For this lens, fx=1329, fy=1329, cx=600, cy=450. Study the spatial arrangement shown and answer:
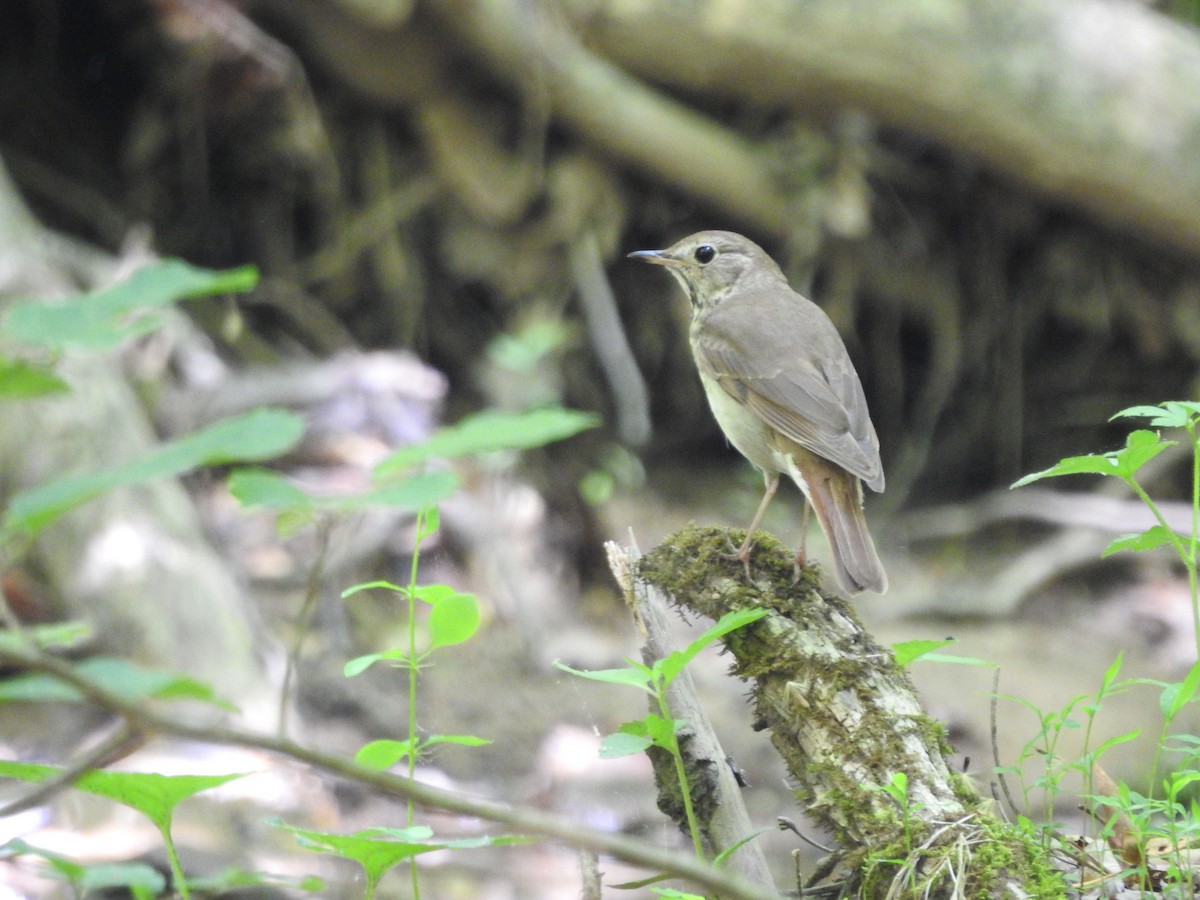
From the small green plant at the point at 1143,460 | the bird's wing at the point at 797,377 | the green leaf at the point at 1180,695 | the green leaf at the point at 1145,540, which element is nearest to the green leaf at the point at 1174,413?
the small green plant at the point at 1143,460

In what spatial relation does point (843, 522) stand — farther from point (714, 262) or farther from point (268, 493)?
point (268, 493)

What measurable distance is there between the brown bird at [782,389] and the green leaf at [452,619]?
0.89 m

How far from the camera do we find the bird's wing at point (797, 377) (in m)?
3.33

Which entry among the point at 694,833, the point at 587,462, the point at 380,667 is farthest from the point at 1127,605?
the point at 694,833

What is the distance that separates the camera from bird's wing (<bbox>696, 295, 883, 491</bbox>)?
3326 millimetres

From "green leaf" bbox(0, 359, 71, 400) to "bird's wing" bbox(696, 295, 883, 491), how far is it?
90.5 inches

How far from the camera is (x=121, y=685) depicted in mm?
1080

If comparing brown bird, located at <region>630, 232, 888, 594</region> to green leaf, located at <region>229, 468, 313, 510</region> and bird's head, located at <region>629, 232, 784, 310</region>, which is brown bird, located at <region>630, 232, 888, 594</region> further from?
green leaf, located at <region>229, 468, 313, 510</region>

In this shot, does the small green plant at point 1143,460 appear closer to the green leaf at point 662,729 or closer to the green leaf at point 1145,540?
the green leaf at point 1145,540

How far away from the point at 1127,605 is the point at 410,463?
6.50m

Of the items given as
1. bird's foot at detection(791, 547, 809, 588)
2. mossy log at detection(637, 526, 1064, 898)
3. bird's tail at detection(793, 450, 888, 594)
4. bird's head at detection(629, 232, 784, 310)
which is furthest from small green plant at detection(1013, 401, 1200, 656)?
bird's head at detection(629, 232, 784, 310)

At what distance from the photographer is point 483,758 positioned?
197 inches

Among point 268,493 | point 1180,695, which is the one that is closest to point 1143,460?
point 1180,695

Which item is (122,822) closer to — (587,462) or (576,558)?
(576,558)
